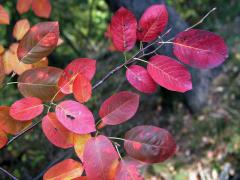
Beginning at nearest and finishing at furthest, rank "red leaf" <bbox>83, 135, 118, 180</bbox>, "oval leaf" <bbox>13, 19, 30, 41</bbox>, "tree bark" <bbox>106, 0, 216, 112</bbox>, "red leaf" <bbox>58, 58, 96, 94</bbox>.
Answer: "red leaf" <bbox>83, 135, 118, 180</bbox> → "red leaf" <bbox>58, 58, 96, 94</bbox> → "oval leaf" <bbox>13, 19, 30, 41</bbox> → "tree bark" <bbox>106, 0, 216, 112</bbox>

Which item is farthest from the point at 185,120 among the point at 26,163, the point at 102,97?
the point at 26,163

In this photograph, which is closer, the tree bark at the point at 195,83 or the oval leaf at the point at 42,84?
the oval leaf at the point at 42,84

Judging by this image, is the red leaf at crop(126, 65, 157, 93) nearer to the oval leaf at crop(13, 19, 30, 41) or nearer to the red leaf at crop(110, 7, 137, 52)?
the red leaf at crop(110, 7, 137, 52)

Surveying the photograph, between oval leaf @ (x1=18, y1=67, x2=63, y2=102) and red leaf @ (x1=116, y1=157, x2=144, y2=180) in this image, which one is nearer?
red leaf @ (x1=116, y1=157, x2=144, y2=180)

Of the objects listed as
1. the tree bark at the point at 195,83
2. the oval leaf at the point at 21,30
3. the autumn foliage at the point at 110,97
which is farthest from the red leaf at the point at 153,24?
the tree bark at the point at 195,83

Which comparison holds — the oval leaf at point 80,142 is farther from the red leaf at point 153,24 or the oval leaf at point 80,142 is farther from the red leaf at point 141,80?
the red leaf at point 153,24

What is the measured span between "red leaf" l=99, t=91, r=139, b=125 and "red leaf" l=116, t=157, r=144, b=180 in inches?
4.5

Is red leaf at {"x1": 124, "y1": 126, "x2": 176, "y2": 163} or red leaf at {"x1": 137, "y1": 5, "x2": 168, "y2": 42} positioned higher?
red leaf at {"x1": 137, "y1": 5, "x2": 168, "y2": 42}

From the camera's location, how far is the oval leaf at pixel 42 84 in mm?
951

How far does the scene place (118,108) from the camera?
923 millimetres

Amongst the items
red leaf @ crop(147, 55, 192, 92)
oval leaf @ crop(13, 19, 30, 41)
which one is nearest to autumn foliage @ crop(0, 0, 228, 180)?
red leaf @ crop(147, 55, 192, 92)

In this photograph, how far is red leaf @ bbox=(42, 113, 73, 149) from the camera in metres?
0.88

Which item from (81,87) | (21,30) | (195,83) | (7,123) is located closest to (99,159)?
(81,87)

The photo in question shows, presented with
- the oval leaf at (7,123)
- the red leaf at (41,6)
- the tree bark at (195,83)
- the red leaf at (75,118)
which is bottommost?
the tree bark at (195,83)
